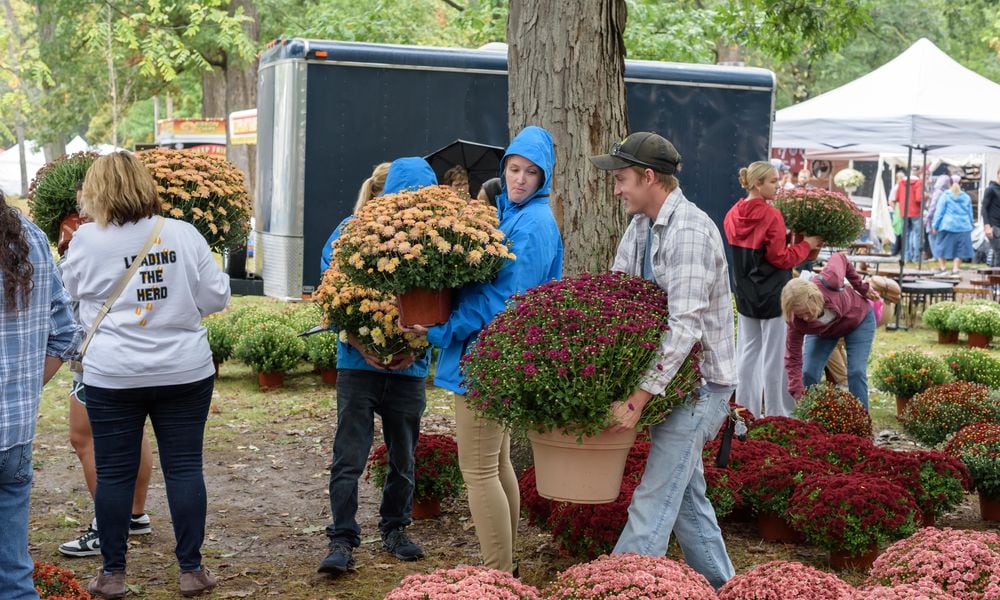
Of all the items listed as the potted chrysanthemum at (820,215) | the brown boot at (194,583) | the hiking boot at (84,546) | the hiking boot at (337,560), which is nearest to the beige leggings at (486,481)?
the hiking boot at (337,560)

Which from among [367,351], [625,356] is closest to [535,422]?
[625,356]

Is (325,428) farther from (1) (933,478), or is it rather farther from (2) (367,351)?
(1) (933,478)

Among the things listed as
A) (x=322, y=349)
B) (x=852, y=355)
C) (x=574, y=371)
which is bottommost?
(x=322, y=349)

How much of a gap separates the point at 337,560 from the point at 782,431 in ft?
9.97

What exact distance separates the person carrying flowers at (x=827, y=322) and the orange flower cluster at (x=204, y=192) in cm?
394

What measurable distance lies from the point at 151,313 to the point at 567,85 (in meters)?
2.78

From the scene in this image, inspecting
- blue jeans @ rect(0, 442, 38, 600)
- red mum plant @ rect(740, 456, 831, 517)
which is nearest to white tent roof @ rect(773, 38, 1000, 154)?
red mum plant @ rect(740, 456, 831, 517)

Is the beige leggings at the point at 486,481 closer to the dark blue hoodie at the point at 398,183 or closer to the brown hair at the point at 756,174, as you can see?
the dark blue hoodie at the point at 398,183

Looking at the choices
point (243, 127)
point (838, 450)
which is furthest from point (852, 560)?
point (243, 127)

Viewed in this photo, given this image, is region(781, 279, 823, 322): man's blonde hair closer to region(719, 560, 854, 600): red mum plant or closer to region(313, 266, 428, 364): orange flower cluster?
region(313, 266, 428, 364): orange flower cluster

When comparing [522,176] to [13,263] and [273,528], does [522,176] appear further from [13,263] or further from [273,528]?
[273,528]

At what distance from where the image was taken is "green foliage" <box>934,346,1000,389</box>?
9.44m

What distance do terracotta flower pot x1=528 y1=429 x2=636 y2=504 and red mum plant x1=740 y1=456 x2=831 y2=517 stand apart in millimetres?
2010

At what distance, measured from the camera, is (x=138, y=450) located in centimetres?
463
